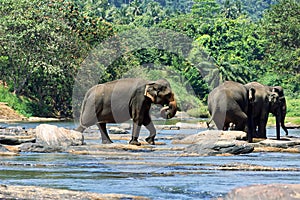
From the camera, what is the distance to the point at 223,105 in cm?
3328

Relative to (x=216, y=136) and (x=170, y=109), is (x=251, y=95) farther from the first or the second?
(x=170, y=109)

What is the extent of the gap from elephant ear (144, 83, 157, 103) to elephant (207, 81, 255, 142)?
4516mm

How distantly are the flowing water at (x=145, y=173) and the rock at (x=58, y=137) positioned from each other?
2.03 m

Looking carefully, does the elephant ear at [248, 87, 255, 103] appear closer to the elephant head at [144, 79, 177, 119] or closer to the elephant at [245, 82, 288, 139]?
the elephant at [245, 82, 288, 139]

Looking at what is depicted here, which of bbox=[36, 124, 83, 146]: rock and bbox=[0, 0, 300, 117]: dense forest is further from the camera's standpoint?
bbox=[0, 0, 300, 117]: dense forest

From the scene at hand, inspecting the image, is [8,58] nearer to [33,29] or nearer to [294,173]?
[33,29]

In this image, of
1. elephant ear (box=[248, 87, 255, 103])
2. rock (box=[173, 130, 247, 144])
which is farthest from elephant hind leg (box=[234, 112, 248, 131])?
rock (box=[173, 130, 247, 144])

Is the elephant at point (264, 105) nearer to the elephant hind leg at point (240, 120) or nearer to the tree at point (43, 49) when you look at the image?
the elephant hind leg at point (240, 120)

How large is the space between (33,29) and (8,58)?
445 cm

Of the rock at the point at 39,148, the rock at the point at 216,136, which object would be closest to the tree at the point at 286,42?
the rock at the point at 216,136

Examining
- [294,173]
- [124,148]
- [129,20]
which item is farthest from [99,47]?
[129,20]

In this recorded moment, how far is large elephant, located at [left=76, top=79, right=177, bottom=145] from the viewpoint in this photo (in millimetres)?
29156

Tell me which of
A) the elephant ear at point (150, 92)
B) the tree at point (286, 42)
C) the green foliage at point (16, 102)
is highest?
the elephant ear at point (150, 92)

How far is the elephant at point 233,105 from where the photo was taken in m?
33.2
